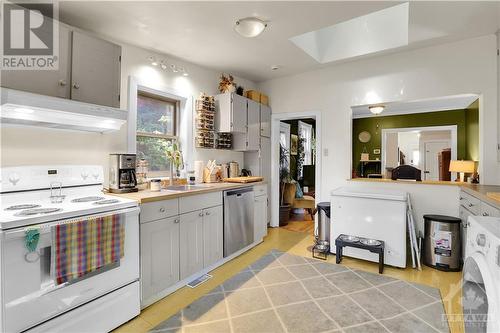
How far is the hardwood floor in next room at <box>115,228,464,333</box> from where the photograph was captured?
75.6 inches

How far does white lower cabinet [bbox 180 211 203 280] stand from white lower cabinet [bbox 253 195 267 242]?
110cm

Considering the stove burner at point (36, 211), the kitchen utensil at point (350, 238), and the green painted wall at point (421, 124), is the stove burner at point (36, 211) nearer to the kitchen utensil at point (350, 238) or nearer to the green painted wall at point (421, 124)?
the kitchen utensil at point (350, 238)

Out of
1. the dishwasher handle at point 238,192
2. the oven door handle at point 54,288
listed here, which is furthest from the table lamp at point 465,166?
the oven door handle at point 54,288

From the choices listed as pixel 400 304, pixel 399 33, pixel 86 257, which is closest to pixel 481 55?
pixel 399 33

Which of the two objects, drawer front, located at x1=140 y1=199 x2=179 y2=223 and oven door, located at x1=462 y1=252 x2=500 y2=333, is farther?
drawer front, located at x1=140 y1=199 x2=179 y2=223

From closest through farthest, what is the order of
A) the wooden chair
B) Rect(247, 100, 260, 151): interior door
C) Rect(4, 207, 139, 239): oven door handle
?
Rect(4, 207, 139, 239): oven door handle < Rect(247, 100, 260, 151): interior door < the wooden chair

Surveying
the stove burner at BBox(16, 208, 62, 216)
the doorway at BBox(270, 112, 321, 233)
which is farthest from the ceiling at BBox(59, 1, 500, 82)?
the stove burner at BBox(16, 208, 62, 216)

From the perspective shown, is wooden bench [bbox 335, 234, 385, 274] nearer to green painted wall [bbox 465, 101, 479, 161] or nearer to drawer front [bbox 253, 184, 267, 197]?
drawer front [bbox 253, 184, 267, 197]

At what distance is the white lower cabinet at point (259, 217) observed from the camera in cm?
354

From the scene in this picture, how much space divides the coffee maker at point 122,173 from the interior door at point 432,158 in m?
A: 7.62

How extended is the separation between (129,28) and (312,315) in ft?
10.1

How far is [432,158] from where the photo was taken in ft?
22.6

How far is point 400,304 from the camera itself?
2094mm
